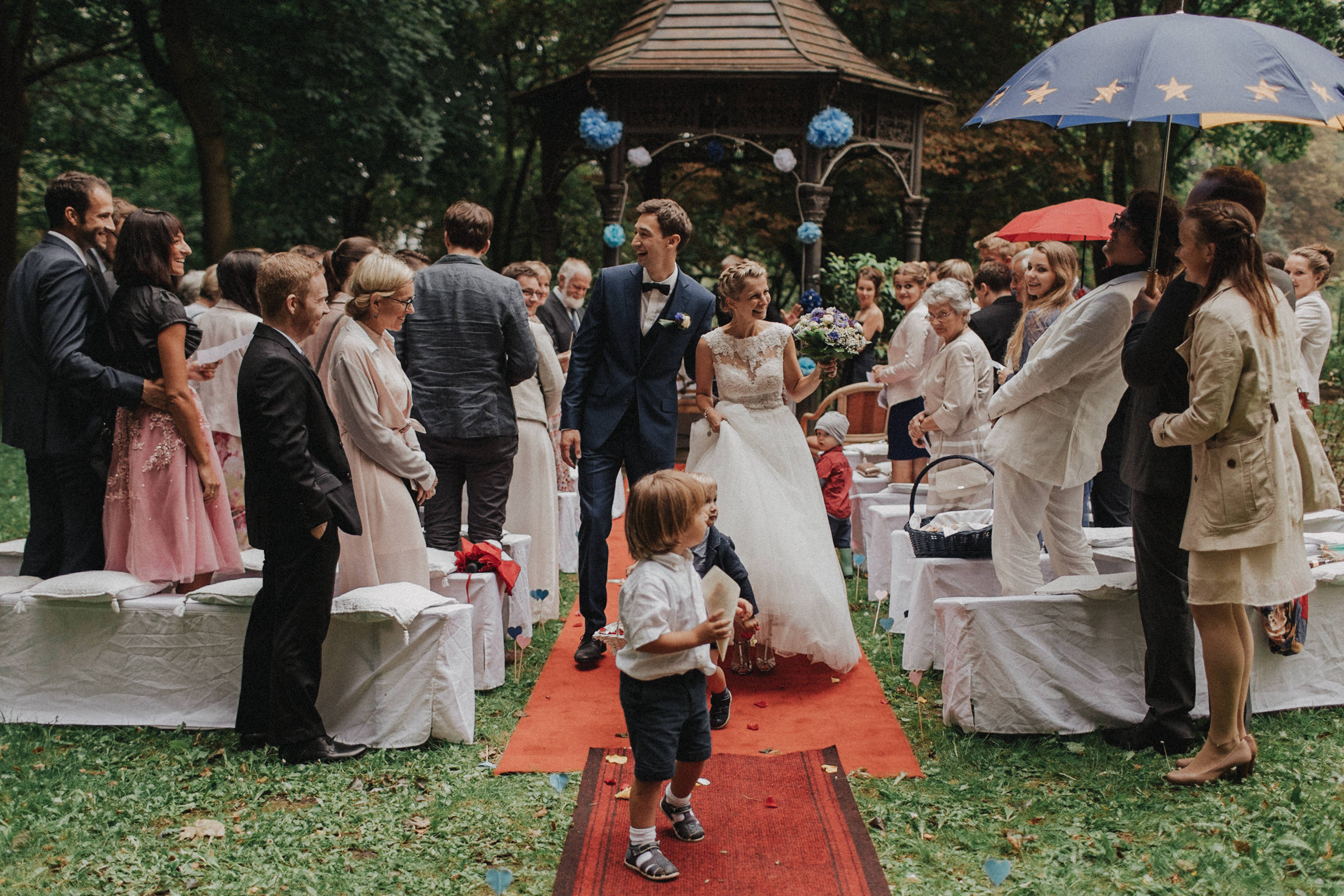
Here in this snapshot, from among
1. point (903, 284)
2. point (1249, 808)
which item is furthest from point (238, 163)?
point (1249, 808)

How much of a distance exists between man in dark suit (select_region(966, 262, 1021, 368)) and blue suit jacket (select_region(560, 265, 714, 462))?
105 inches

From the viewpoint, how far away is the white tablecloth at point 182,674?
4121mm

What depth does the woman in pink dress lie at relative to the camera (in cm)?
424

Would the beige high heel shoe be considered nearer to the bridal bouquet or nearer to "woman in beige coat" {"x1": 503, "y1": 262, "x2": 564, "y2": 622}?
the bridal bouquet

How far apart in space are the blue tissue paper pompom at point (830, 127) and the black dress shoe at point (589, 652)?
25.5 feet

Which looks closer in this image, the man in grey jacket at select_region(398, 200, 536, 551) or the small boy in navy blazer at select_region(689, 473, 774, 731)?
the small boy in navy blazer at select_region(689, 473, 774, 731)

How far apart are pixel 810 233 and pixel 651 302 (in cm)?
694

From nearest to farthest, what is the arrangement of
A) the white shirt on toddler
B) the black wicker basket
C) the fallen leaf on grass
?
the white shirt on toddler
the fallen leaf on grass
the black wicker basket

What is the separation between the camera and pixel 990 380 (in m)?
5.73

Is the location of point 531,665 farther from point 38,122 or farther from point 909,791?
point 38,122

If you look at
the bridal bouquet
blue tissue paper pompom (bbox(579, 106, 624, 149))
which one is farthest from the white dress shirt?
blue tissue paper pompom (bbox(579, 106, 624, 149))

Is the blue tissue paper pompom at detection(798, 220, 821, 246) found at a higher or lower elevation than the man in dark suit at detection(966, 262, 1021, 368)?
higher

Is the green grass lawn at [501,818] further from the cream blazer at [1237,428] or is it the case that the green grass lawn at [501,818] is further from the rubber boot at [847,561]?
the rubber boot at [847,561]

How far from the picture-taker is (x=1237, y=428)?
3.52 meters
